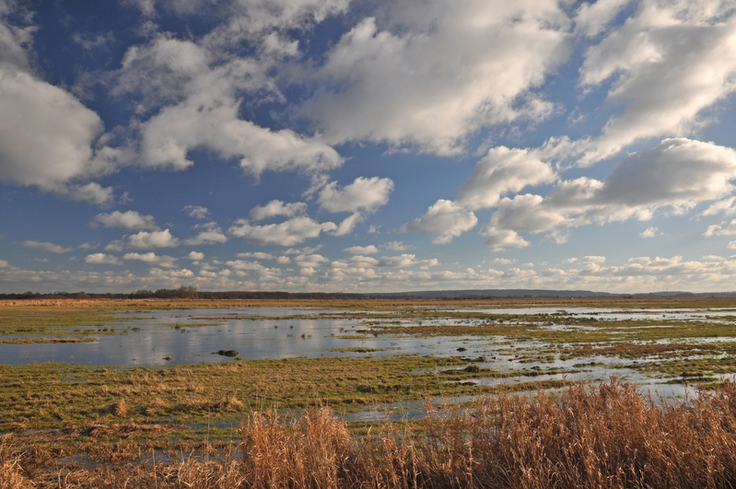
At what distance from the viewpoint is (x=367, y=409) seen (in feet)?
56.5

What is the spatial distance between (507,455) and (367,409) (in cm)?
1116

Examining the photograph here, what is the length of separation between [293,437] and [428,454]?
288cm

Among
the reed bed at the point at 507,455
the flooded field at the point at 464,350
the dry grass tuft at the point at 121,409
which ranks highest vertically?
the reed bed at the point at 507,455

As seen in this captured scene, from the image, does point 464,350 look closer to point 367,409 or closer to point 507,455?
A: point 367,409

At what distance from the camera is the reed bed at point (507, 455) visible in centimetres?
602

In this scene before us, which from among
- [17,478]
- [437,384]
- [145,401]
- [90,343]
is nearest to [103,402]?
[145,401]

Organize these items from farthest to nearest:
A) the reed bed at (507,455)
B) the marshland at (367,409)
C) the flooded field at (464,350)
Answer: the flooded field at (464,350)
the marshland at (367,409)
the reed bed at (507,455)

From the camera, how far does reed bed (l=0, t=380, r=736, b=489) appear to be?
19.8 ft

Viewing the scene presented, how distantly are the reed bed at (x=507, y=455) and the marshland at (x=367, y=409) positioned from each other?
0.05 meters

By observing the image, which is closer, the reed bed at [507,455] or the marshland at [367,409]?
the reed bed at [507,455]

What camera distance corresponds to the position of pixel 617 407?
7773 mm

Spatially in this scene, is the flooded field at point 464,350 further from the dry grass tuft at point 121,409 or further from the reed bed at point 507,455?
the dry grass tuft at point 121,409

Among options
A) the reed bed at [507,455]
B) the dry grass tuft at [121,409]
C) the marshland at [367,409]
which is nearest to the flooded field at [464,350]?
the marshland at [367,409]

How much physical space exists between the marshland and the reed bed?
0.05 meters
